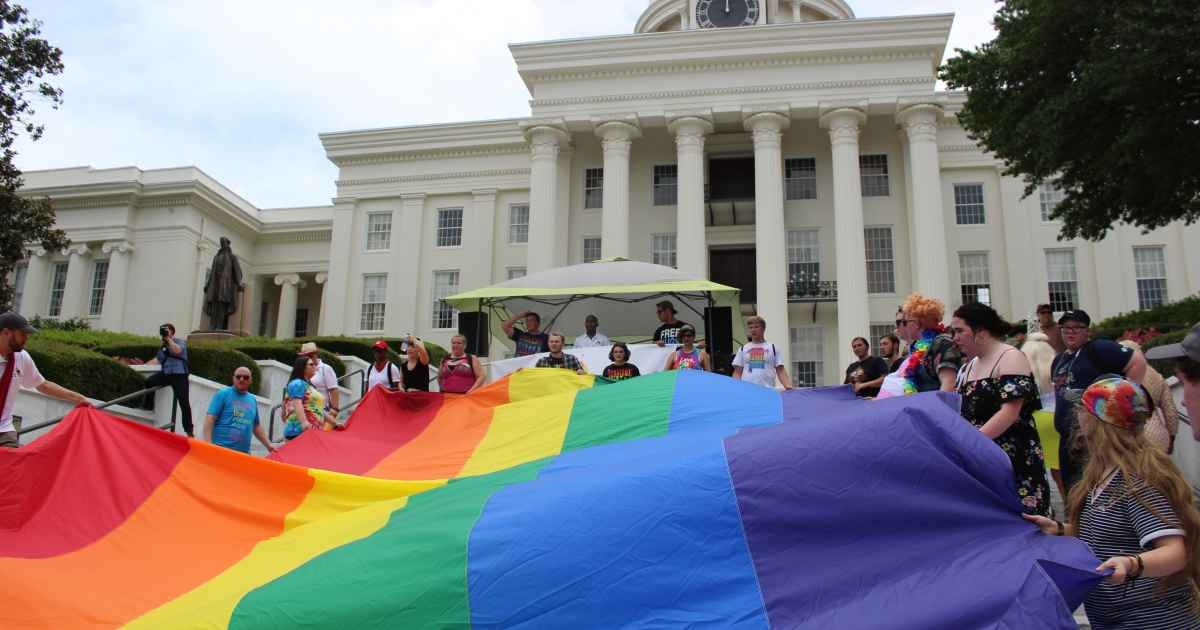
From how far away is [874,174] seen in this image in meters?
33.2

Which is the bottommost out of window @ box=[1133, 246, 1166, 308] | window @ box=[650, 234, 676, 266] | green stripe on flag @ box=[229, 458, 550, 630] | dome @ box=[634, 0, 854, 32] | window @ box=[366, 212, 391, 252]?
green stripe on flag @ box=[229, 458, 550, 630]

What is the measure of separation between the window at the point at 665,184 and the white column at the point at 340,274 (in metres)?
13.6

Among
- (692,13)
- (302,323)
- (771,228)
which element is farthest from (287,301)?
(771,228)

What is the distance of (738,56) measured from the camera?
3170 cm

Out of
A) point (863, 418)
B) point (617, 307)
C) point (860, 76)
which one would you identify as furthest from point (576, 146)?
point (863, 418)

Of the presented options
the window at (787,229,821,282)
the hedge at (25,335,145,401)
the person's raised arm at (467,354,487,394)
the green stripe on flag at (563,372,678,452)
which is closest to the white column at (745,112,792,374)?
the window at (787,229,821,282)

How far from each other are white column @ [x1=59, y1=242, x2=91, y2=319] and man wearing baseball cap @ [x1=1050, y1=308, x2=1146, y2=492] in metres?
45.1

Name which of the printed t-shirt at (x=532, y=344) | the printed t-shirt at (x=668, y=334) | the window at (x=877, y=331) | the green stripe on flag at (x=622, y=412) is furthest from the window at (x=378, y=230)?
the green stripe on flag at (x=622, y=412)

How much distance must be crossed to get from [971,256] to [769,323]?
9.11 m

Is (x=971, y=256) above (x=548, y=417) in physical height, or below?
above

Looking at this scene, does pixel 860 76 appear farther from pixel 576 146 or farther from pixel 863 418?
pixel 863 418

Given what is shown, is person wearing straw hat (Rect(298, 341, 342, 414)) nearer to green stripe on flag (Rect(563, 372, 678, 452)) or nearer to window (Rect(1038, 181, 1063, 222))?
green stripe on flag (Rect(563, 372, 678, 452))

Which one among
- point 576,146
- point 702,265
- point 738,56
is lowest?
point 702,265

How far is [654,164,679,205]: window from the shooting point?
34500 mm
